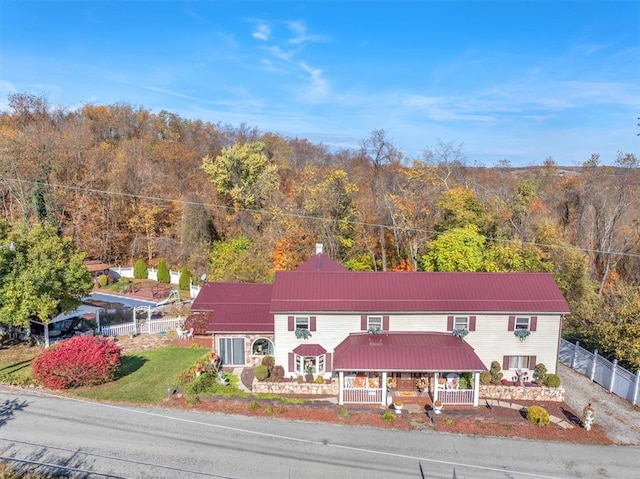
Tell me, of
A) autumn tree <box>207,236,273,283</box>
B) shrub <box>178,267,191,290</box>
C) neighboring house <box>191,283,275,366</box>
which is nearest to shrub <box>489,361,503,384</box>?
neighboring house <box>191,283,275,366</box>

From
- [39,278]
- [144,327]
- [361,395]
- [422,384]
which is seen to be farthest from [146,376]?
[422,384]

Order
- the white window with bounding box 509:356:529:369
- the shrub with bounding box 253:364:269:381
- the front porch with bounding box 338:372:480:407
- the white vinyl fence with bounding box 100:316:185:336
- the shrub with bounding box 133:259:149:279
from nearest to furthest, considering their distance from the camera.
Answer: the front porch with bounding box 338:372:480:407 < the shrub with bounding box 253:364:269:381 < the white window with bounding box 509:356:529:369 < the white vinyl fence with bounding box 100:316:185:336 < the shrub with bounding box 133:259:149:279

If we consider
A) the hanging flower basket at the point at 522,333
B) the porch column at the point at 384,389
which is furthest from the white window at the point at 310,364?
the hanging flower basket at the point at 522,333

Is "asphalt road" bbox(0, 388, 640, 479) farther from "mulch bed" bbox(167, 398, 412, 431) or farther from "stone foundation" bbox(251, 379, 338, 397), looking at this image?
"stone foundation" bbox(251, 379, 338, 397)

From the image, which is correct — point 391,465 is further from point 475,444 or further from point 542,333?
point 542,333

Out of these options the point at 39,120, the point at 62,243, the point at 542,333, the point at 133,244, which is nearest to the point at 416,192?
the point at 542,333

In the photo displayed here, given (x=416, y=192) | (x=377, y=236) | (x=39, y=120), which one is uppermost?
(x=39, y=120)
